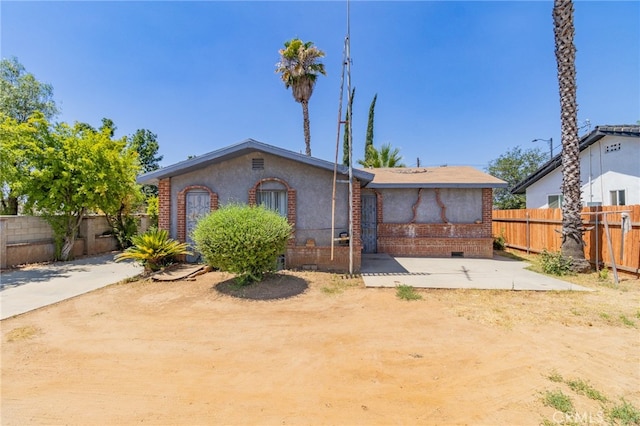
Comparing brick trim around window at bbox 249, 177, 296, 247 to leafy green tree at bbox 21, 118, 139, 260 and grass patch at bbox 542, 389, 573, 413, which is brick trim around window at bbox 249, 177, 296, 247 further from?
grass patch at bbox 542, 389, 573, 413

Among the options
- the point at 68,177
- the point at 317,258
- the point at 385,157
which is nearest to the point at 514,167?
the point at 385,157

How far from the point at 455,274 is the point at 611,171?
9.91 meters

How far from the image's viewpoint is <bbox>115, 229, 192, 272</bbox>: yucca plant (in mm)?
8018

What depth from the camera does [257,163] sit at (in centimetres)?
898

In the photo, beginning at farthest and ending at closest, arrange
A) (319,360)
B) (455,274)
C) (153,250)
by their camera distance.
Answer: (455,274) < (153,250) < (319,360)

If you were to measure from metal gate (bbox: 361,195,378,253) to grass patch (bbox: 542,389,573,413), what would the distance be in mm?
9066

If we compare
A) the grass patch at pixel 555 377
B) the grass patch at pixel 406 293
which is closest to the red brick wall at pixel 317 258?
the grass patch at pixel 406 293

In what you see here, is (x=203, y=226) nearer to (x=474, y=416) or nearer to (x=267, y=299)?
(x=267, y=299)

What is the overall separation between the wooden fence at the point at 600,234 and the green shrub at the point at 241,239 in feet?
28.7

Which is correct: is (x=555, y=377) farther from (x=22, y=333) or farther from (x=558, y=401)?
(x=22, y=333)

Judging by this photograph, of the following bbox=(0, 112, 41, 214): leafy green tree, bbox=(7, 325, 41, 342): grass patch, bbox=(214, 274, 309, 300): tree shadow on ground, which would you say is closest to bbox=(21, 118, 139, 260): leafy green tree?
bbox=(0, 112, 41, 214): leafy green tree

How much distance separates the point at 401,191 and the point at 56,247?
1337cm

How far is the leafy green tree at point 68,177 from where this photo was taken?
393 inches

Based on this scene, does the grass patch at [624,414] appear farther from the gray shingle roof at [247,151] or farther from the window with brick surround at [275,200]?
the window with brick surround at [275,200]
